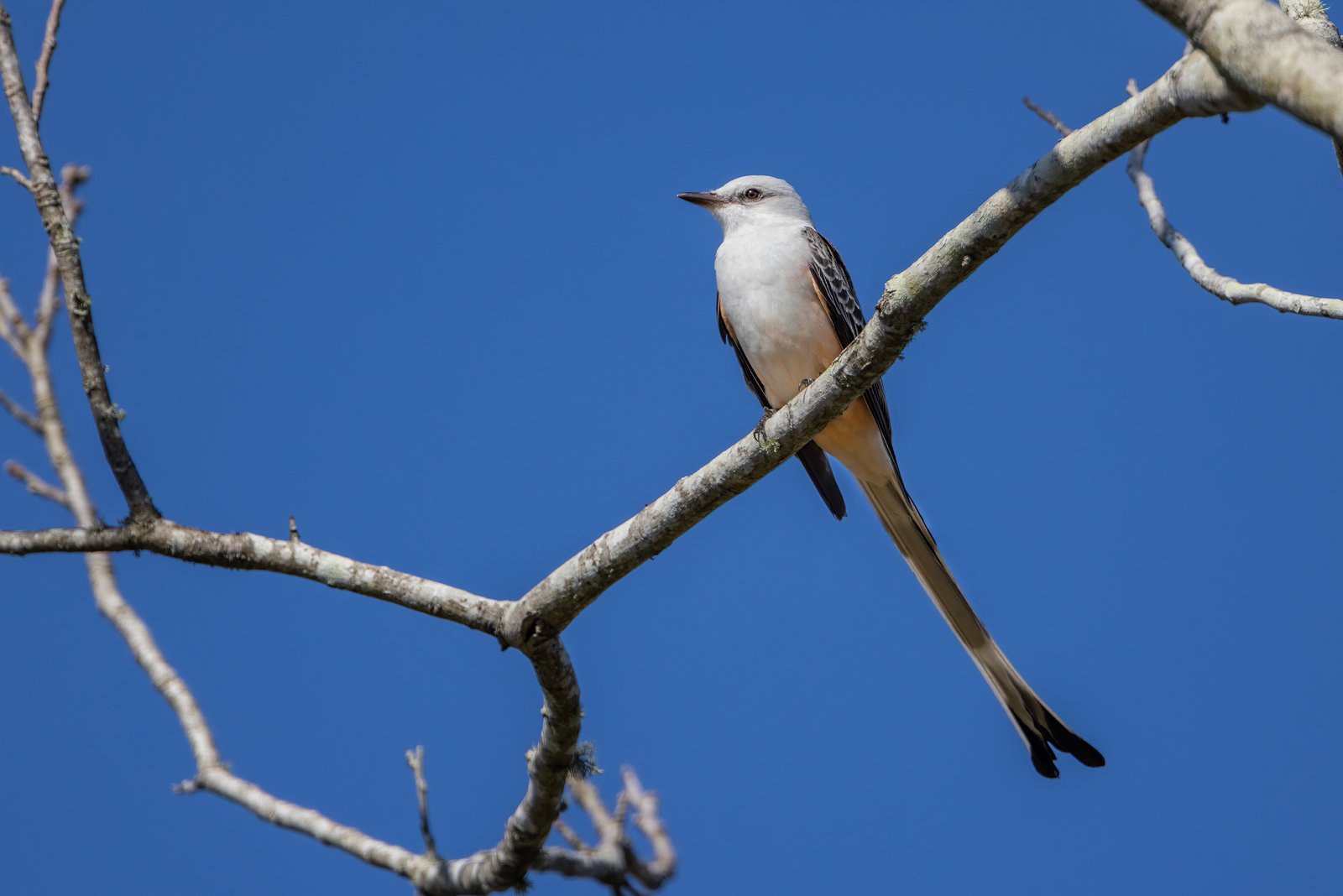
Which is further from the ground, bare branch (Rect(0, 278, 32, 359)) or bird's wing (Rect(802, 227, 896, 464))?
bare branch (Rect(0, 278, 32, 359))

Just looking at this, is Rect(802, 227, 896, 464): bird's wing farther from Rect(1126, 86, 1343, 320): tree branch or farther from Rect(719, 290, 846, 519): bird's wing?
Rect(1126, 86, 1343, 320): tree branch

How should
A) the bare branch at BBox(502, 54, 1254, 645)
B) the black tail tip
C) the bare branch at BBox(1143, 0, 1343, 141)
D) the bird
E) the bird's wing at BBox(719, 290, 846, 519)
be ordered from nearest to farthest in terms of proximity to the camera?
the bare branch at BBox(1143, 0, 1343, 141), the bare branch at BBox(502, 54, 1254, 645), the black tail tip, the bird, the bird's wing at BBox(719, 290, 846, 519)

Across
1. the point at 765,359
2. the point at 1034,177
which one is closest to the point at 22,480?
the point at 765,359

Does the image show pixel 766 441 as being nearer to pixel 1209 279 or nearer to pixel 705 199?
pixel 1209 279

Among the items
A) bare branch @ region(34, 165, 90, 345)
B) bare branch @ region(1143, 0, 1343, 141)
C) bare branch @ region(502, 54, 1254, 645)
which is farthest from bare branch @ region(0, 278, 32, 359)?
bare branch @ region(1143, 0, 1343, 141)

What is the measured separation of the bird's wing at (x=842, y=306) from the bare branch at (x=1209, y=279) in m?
1.55

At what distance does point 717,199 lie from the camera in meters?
7.04

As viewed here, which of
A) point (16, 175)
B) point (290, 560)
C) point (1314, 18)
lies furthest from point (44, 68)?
point (1314, 18)

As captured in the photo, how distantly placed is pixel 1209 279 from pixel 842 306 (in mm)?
2113

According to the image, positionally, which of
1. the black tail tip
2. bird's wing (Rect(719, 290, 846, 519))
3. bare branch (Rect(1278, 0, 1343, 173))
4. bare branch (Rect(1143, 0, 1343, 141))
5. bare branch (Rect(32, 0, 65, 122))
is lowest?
the black tail tip

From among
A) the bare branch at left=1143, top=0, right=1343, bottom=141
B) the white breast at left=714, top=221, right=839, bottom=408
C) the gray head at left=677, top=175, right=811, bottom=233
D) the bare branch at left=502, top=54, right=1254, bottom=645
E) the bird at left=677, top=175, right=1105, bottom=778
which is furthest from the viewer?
the gray head at left=677, top=175, right=811, bottom=233

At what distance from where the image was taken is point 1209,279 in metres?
4.39

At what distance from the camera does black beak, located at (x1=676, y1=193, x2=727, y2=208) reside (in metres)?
7.04

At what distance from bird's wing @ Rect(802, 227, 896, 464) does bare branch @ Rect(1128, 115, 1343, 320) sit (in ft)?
5.09
